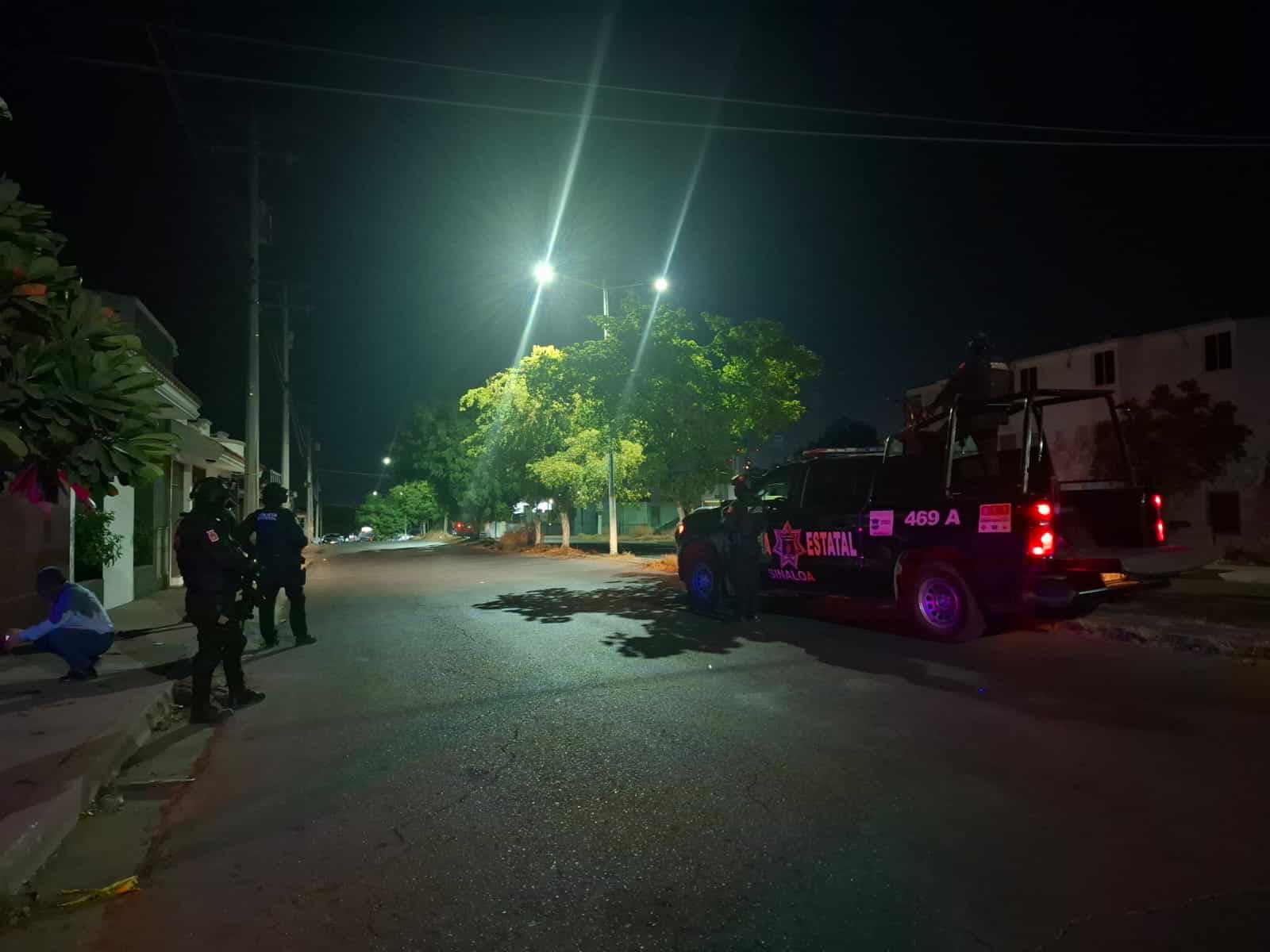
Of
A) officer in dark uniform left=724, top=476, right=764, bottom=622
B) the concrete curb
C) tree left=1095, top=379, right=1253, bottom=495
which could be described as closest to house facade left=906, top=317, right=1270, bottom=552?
tree left=1095, top=379, right=1253, bottom=495

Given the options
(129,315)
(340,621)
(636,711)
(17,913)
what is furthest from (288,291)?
(17,913)

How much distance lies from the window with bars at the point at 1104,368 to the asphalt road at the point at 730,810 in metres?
24.3

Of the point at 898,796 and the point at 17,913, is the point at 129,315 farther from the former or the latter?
the point at 898,796

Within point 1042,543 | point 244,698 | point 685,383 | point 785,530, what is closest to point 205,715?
point 244,698

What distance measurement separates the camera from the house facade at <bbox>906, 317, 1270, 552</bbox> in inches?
966

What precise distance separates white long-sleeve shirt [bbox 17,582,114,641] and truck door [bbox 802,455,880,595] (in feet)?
24.9

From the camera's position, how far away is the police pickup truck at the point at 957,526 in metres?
7.86

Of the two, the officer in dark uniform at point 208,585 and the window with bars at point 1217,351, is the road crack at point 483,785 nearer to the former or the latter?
the officer in dark uniform at point 208,585

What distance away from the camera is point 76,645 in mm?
7363

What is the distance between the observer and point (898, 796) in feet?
14.2

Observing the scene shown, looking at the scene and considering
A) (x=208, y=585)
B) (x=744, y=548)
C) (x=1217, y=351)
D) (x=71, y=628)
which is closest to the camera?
(x=208, y=585)

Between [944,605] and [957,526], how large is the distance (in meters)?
0.98

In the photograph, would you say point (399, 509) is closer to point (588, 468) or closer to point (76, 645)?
point (588, 468)

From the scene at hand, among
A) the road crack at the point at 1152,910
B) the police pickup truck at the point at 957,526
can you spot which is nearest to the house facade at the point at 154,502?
the police pickup truck at the point at 957,526
